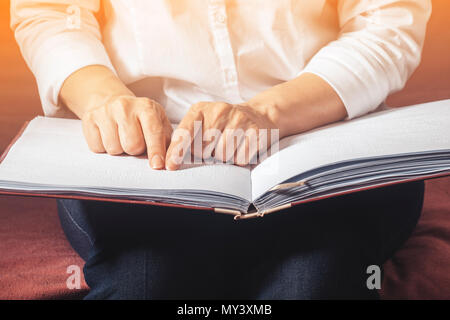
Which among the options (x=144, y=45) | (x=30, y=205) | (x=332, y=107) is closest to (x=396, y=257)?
(x=332, y=107)

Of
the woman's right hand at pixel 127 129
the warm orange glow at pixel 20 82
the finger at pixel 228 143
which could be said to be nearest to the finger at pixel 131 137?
the woman's right hand at pixel 127 129

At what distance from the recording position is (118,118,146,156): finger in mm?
590

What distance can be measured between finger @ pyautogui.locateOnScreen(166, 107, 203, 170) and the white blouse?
0.66ft

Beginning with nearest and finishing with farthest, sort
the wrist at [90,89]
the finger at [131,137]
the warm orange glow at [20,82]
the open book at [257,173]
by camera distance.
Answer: the open book at [257,173], the finger at [131,137], the wrist at [90,89], the warm orange glow at [20,82]

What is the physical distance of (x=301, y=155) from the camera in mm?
547

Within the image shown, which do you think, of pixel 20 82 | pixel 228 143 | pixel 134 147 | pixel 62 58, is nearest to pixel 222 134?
pixel 228 143

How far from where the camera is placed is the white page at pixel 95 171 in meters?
0.50

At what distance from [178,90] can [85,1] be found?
0.23 meters

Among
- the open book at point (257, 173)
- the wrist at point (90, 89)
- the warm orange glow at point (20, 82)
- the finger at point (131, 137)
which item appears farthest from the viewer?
the warm orange glow at point (20, 82)

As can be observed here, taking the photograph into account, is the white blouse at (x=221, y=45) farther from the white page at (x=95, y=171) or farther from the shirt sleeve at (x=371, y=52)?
the white page at (x=95, y=171)

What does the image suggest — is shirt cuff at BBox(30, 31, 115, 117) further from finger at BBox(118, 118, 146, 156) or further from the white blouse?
finger at BBox(118, 118, 146, 156)

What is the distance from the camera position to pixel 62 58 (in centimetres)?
77

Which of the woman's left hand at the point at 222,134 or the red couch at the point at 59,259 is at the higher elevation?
the woman's left hand at the point at 222,134

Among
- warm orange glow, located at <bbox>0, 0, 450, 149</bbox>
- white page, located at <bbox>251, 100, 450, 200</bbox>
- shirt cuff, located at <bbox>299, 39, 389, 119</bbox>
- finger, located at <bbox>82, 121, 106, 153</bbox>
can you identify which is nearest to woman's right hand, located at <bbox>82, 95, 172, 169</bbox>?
finger, located at <bbox>82, 121, 106, 153</bbox>
